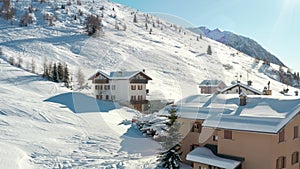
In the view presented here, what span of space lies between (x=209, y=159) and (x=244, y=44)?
15464cm

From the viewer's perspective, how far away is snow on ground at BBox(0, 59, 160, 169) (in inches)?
591

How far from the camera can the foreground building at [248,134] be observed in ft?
42.4

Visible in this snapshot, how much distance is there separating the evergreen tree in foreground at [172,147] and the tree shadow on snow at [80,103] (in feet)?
37.6

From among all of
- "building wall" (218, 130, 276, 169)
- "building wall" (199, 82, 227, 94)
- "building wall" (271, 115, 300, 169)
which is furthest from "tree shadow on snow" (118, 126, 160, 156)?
→ "building wall" (199, 82, 227, 94)

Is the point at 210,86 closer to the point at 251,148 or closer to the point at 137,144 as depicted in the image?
the point at 137,144

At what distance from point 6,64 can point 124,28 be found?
123 ft

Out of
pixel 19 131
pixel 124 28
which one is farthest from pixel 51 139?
pixel 124 28

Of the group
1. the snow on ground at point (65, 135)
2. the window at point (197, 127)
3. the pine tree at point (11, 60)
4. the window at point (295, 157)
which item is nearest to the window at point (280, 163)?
the window at point (295, 157)

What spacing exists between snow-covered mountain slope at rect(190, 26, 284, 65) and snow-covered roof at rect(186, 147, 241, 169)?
13096 centimetres

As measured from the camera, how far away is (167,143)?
15.6 m

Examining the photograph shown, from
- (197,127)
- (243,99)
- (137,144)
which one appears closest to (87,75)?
(137,144)

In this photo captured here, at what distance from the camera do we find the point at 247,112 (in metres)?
14.2

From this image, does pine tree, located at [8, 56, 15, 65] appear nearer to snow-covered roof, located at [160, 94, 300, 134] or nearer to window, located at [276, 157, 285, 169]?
snow-covered roof, located at [160, 94, 300, 134]

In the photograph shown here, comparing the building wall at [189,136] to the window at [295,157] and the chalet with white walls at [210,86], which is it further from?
the chalet with white walls at [210,86]
